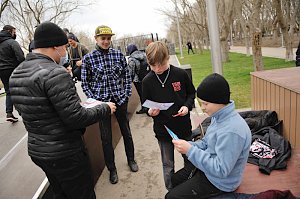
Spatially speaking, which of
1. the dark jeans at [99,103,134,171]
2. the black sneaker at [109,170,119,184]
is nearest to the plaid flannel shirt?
the dark jeans at [99,103,134,171]

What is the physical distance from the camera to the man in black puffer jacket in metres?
1.88

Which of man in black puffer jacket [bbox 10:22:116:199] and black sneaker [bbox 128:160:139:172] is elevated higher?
man in black puffer jacket [bbox 10:22:116:199]

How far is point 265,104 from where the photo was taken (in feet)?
12.6

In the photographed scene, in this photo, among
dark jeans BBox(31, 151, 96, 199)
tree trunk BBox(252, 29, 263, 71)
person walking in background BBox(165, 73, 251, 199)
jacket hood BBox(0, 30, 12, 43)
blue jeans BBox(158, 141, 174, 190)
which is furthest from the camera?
tree trunk BBox(252, 29, 263, 71)

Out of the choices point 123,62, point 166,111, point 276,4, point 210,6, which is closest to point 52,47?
point 166,111

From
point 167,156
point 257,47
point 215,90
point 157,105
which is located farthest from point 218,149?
point 257,47

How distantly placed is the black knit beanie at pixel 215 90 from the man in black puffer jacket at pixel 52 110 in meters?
0.91

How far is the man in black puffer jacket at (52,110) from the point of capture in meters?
1.88

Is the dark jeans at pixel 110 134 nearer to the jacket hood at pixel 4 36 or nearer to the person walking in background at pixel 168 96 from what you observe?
the person walking in background at pixel 168 96

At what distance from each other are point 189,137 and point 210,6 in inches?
75.2

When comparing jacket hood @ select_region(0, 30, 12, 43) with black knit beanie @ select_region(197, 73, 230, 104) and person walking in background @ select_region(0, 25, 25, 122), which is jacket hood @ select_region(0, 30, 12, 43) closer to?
person walking in background @ select_region(0, 25, 25, 122)

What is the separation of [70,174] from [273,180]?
1.75m

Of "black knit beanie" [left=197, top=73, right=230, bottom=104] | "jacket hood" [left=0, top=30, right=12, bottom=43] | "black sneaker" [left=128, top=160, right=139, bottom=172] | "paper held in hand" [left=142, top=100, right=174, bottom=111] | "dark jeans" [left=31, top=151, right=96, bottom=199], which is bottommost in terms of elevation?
"black sneaker" [left=128, top=160, right=139, bottom=172]

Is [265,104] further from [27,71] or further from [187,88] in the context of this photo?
[27,71]
